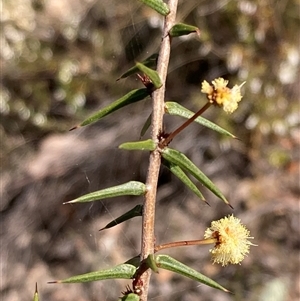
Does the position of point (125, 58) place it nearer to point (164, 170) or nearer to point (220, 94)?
point (164, 170)

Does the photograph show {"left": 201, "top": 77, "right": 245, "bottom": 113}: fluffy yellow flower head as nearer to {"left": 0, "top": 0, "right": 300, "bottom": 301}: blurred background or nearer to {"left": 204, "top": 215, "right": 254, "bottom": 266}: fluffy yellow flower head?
{"left": 204, "top": 215, "right": 254, "bottom": 266}: fluffy yellow flower head

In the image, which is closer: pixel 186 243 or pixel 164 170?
pixel 186 243

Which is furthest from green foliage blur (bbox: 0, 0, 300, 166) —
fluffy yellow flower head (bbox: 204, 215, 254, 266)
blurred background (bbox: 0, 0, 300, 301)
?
fluffy yellow flower head (bbox: 204, 215, 254, 266)

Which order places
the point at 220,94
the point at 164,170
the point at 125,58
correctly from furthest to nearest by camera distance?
the point at 125,58, the point at 164,170, the point at 220,94

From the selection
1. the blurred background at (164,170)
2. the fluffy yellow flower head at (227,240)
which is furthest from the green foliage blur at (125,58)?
the fluffy yellow flower head at (227,240)

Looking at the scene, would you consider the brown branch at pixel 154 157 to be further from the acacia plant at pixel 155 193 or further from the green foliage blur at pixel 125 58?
the green foliage blur at pixel 125 58

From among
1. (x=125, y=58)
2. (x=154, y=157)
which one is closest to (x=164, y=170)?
(x=125, y=58)

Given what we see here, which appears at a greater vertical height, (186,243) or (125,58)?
(125,58)
